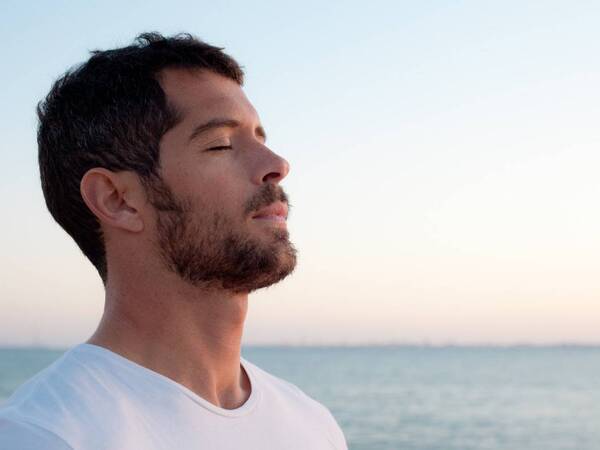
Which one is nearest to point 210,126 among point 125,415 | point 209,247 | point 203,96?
point 203,96

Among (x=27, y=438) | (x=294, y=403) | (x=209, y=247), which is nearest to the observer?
(x=27, y=438)

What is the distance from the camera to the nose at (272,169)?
7.82 feet

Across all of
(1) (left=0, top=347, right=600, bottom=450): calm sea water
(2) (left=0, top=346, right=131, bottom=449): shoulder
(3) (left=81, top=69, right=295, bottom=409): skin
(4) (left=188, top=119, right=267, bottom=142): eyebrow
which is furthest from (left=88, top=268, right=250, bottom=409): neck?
(1) (left=0, top=347, right=600, bottom=450): calm sea water

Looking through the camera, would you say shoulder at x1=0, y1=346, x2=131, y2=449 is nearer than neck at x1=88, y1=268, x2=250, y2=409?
Yes

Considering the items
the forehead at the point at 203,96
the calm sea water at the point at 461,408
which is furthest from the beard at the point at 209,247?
the calm sea water at the point at 461,408

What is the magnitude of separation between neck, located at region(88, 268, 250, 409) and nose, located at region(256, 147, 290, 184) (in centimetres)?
Answer: 32

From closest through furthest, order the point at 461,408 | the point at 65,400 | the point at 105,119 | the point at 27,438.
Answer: the point at 27,438, the point at 65,400, the point at 105,119, the point at 461,408

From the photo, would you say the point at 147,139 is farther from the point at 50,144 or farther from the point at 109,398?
the point at 109,398

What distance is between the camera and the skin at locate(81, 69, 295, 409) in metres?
2.33

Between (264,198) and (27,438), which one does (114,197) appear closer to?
(264,198)

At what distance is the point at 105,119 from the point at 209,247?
0.48 metres

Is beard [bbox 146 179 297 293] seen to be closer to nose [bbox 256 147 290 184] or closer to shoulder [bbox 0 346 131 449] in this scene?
nose [bbox 256 147 290 184]

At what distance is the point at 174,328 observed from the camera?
92.0 inches

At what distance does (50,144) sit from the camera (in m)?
2.54
